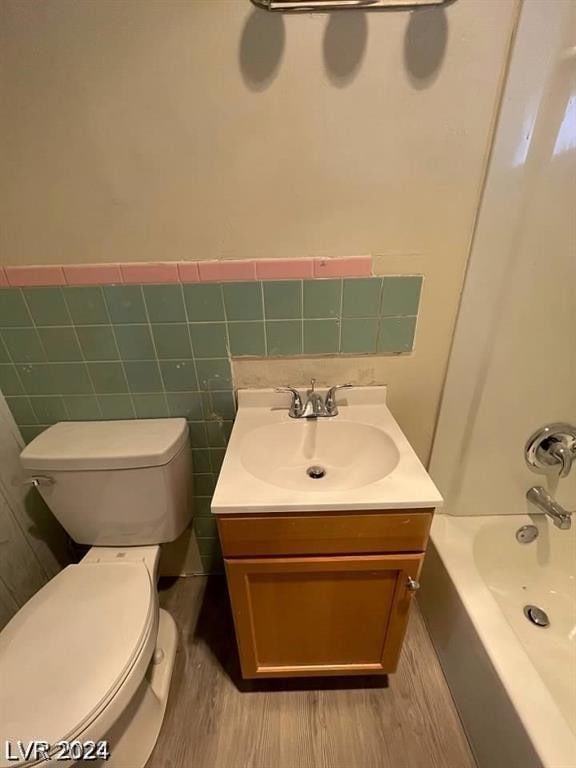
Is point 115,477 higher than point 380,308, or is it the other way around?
point 380,308

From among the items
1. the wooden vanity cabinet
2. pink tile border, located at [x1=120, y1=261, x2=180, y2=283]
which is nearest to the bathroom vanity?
the wooden vanity cabinet

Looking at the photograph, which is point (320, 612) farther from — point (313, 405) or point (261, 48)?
point (261, 48)

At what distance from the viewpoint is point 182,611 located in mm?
1322

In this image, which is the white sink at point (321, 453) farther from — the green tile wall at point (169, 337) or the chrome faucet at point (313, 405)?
the green tile wall at point (169, 337)

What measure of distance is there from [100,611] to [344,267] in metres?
1.06

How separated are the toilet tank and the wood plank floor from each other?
496 mm

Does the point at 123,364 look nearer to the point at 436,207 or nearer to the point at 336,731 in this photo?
the point at 436,207

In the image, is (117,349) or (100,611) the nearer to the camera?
(100,611)

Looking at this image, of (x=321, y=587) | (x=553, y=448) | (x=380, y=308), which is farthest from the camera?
(x=553, y=448)

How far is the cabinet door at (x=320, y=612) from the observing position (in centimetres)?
83

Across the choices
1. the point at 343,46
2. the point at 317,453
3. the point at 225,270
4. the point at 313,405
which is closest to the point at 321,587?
the point at 317,453

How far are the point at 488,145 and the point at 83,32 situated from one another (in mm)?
881

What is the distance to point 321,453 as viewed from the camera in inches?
40.8

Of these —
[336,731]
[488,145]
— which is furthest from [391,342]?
[336,731]
